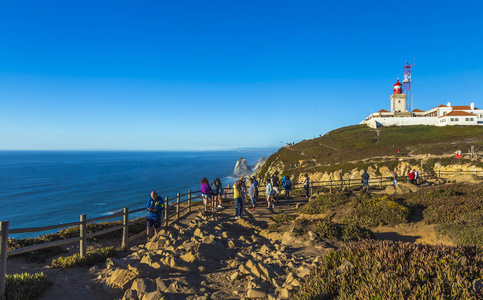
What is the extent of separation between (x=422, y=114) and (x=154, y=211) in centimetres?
10799

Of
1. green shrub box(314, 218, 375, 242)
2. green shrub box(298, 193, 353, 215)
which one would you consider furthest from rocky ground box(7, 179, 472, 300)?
green shrub box(298, 193, 353, 215)

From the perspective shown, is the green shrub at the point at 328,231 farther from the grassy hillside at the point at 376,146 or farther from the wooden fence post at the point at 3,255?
the grassy hillside at the point at 376,146

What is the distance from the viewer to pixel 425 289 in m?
3.16

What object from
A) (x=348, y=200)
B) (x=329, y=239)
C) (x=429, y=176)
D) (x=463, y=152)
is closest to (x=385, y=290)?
(x=329, y=239)

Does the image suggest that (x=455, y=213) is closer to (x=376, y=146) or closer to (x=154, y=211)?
(x=154, y=211)

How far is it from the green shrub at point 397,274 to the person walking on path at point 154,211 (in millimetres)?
6412

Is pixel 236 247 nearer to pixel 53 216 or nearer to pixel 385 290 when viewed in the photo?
pixel 385 290

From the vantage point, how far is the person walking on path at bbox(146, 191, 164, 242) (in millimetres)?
9386

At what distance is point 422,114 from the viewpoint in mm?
91812

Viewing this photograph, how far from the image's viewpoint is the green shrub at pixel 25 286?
4578 mm

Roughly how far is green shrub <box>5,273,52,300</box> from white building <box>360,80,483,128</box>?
9567 centimetres

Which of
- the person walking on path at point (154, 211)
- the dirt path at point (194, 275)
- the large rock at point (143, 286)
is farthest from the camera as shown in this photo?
the person walking on path at point (154, 211)

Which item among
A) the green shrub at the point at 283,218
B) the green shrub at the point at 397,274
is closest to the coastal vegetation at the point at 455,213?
the green shrub at the point at 397,274

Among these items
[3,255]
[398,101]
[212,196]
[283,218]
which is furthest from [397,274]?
[398,101]
